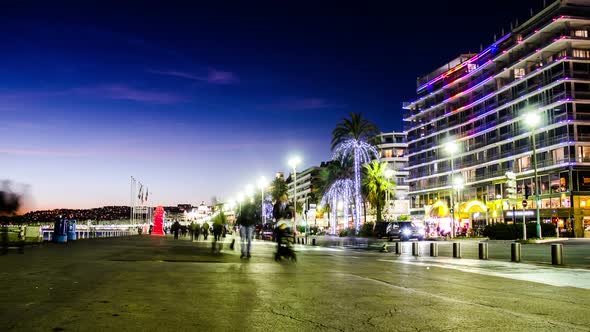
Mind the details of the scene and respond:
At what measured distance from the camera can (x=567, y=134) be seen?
66.2m

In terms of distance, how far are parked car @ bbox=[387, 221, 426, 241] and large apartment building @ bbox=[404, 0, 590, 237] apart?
38.4 feet

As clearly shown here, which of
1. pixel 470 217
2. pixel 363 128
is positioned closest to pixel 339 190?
pixel 363 128

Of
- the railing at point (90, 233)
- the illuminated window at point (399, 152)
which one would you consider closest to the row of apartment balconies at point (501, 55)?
the illuminated window at point (399, 152)

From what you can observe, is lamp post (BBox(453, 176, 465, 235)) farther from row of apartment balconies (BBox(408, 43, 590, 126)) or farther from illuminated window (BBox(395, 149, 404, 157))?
illuminated window (BBox(395, 149, 404, 157))

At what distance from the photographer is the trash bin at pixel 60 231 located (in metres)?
32.3

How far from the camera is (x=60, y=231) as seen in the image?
3253cm

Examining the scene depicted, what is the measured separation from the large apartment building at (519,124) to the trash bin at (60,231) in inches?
1515

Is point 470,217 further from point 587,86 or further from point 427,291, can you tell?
point 427,291

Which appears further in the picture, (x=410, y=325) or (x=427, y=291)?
(x=427, y=291)

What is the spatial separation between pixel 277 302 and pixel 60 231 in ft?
92.9

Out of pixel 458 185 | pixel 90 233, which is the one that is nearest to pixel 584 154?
pixel 458 185

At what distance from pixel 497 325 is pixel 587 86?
71769 millimetres

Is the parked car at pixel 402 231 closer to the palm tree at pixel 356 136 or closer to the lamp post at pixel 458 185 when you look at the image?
the palm tree at pixel 356 136

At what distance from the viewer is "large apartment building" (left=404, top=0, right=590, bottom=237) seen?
6675 centimetres
